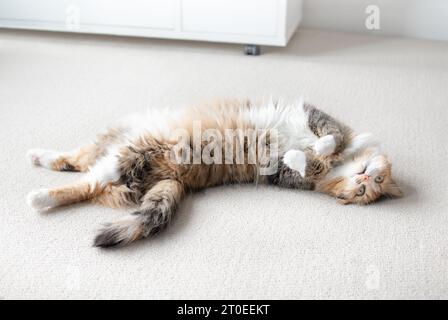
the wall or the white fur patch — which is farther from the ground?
the wall

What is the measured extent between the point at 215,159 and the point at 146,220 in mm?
358

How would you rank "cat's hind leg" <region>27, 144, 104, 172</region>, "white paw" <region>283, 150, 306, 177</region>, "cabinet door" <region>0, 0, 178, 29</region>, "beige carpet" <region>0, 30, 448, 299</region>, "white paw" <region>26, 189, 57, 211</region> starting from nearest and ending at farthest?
"beige carpet" <region>0, 30, 448, 299</region> < "white paw" <region>26, 189, 57, 211</region> < "white paw" <region>283, 150, 306, 177</region> < "cat's hind leg" <region>27, 144, 104, 172</region> < "cabinet door" <region>0, 0, 178, 29</region>

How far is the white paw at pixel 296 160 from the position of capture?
1862 mm

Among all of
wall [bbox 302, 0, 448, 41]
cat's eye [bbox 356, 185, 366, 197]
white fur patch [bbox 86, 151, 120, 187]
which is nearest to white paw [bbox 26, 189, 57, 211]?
white fur patch [bbox 86, 151, 120, 187]

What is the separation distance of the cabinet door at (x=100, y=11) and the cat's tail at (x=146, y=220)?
1900 mm

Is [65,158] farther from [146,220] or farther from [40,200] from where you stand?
[146,220]

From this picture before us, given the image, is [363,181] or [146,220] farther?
[363,181]

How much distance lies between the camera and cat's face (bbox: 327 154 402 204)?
1.82 m

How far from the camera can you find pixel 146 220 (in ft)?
5.40

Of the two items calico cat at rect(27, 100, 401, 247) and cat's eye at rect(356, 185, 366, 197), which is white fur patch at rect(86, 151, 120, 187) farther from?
cat's eye at rect(356, 185, 366, 197)

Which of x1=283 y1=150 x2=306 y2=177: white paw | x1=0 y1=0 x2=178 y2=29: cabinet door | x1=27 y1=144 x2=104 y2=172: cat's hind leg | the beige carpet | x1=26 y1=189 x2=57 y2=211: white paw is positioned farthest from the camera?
x1=0 y1=0 x2=178 y2=29: cabinet door

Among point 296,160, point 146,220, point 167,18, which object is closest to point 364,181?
point 296,160

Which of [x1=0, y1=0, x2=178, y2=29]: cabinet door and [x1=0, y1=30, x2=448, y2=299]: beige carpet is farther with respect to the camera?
[x1=0, y1=0, x2=178, y2=29]: cabinet door

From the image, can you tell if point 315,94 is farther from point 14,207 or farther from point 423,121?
point 14,207
